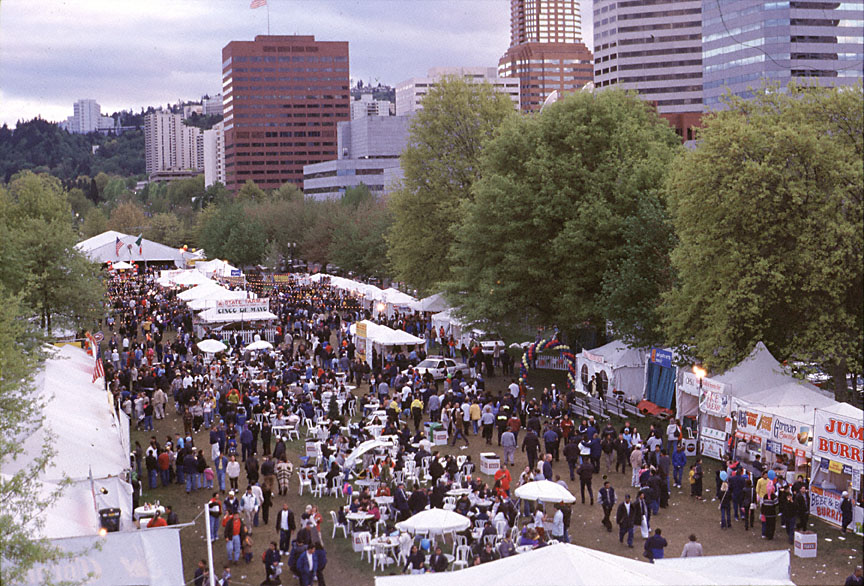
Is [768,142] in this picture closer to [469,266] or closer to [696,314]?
[696,314]

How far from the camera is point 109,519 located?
642 inches

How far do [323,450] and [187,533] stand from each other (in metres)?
4.13

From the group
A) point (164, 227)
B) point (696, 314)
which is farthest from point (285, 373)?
point (164, 227)

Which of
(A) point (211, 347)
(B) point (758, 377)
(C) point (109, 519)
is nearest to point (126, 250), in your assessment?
(A) point (211, 347)

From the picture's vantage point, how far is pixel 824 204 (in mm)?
22406

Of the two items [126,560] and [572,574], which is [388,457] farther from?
[572,574]

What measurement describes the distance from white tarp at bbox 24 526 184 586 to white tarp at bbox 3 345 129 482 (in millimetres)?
2069

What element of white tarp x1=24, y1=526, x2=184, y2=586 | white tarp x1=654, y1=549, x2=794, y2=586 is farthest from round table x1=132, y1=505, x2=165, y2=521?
white tarp x1=654, y1=549, x2=794, y2=586

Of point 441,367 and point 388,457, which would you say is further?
point 441,367

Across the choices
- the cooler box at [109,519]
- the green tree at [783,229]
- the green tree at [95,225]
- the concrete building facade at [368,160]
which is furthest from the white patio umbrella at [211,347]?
the concrete building facade at [368,160]

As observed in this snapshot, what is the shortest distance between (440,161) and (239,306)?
12.7 meters

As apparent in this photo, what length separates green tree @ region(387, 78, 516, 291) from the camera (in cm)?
4553

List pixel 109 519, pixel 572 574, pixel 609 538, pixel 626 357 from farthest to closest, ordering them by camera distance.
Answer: pixel 626 357, pixel 609 538, pixel 109 519, pixel 572 574

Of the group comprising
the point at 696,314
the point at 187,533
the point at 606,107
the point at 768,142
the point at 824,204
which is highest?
the point at 606,107
